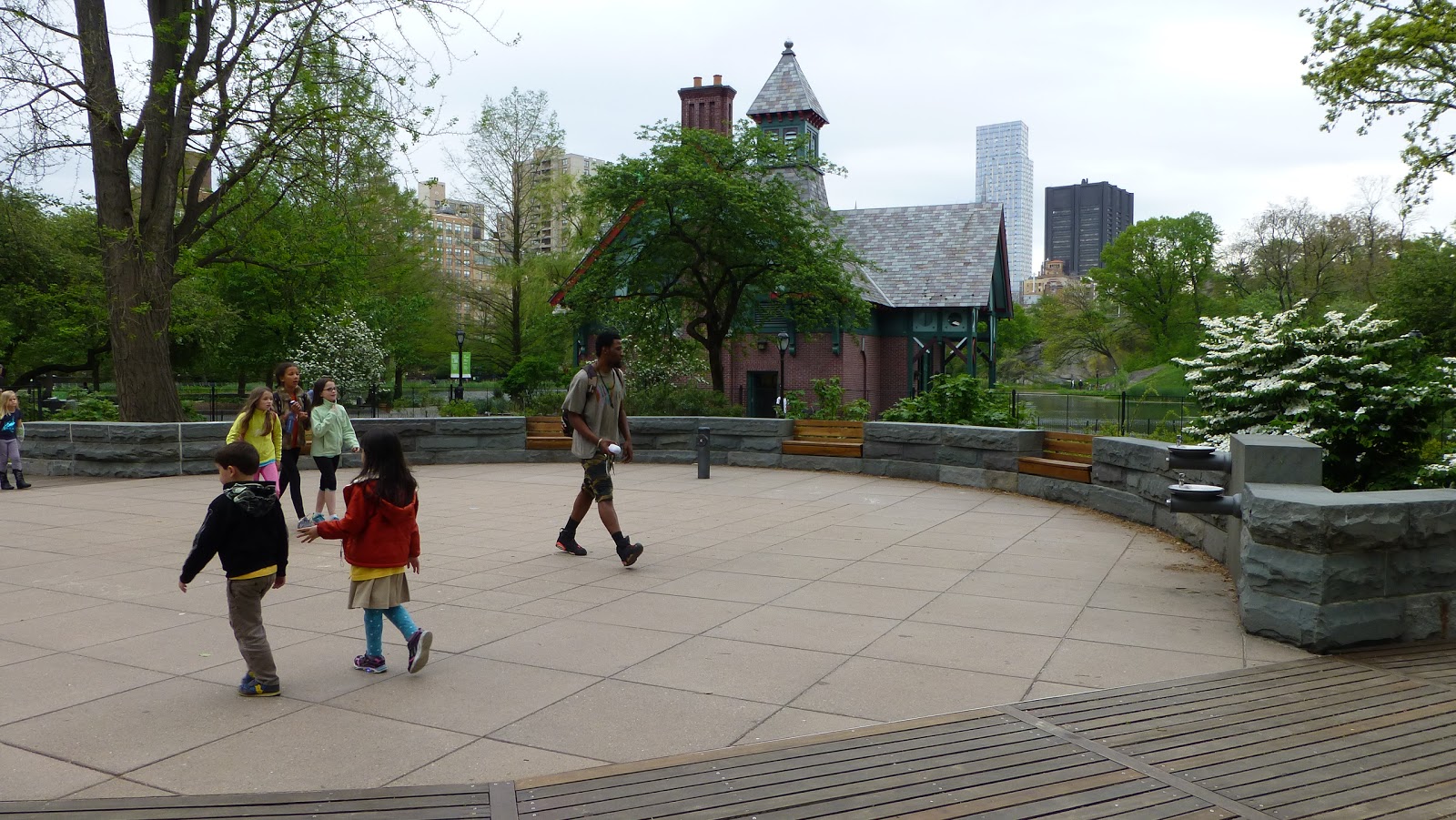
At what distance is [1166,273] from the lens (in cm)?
6950

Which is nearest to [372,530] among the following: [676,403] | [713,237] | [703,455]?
[703,455]

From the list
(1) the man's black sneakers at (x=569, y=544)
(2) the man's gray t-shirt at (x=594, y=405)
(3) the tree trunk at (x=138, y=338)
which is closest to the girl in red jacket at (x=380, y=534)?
(2) the man's gray t-shirt at (x=594, y=405)

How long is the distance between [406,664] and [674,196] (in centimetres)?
2082

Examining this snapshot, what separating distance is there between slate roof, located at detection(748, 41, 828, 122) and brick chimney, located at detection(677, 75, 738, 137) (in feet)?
3.85

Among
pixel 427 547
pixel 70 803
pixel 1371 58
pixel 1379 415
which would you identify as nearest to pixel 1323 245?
pixel 1371 58

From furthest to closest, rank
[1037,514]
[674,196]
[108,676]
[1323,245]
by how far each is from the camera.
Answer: [1323,245] → [674,196] → [1037,514] → [108,676]

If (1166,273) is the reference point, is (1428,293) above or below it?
below

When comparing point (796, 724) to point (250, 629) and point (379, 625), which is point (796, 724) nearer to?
point (379, 625)

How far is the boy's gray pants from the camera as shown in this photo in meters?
4.62

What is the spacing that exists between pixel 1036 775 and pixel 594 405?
199 inches

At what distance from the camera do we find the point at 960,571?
24.9ft

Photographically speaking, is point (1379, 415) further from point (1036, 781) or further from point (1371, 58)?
point (1371, 58)

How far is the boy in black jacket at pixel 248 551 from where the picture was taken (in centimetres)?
457

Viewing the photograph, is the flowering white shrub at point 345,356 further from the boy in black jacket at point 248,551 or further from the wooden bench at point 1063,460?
the boy in black jacket at point 248,551
